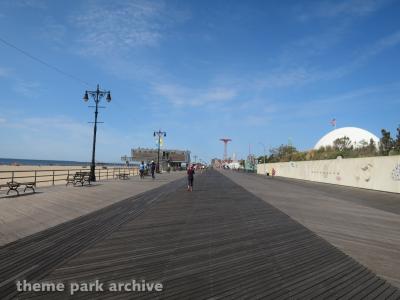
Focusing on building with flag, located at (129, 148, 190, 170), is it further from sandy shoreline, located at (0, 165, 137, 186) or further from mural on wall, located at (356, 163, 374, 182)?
mural on wall, located at (356, 163, 374, 182)

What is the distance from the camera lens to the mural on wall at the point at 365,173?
27.4 meters

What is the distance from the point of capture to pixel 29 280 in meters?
5.18

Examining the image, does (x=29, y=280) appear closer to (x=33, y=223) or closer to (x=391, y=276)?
(x=33, y=223)

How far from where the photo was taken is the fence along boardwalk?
5094 mm

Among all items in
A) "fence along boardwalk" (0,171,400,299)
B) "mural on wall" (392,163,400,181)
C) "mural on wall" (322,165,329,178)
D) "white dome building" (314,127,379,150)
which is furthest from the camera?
"white dome building" (314,127,379,150)

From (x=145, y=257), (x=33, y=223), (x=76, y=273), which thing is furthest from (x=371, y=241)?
(x=33, y=223)

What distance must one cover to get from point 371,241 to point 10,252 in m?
7.79

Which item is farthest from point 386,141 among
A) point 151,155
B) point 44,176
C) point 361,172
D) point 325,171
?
point 151,155

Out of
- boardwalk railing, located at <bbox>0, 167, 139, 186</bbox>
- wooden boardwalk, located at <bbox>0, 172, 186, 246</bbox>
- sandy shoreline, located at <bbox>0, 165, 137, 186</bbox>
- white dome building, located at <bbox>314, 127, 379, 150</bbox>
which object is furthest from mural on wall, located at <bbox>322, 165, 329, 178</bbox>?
white dome building, located at <bbox>314, 127, 379, 150</bbox>

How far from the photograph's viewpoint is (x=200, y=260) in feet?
21.2

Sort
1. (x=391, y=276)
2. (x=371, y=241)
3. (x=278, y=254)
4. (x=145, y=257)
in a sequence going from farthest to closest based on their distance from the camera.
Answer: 1. (x=371, y=241)
2. (x=278, y=254)
3. (x=145, y=257)
4. (x=391, y=276)

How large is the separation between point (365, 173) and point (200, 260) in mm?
25269

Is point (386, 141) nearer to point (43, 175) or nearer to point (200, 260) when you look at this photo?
point (43, 175)

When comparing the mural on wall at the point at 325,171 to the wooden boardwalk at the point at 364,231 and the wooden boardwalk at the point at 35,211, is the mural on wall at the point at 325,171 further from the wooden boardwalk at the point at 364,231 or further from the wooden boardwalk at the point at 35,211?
the wooden boardwalk at the point at 35,211
